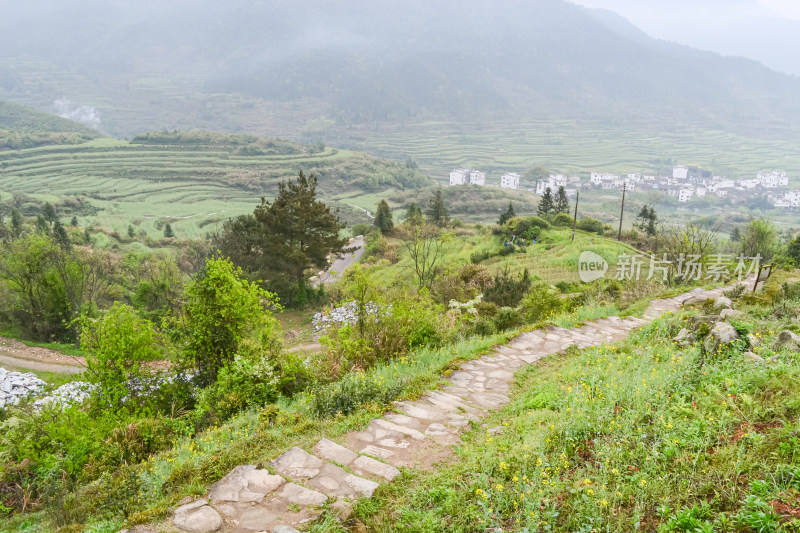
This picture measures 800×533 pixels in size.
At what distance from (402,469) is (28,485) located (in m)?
9.12

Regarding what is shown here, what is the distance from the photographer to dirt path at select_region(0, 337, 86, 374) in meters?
18.8

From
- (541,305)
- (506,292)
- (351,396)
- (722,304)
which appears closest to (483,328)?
(541,305)

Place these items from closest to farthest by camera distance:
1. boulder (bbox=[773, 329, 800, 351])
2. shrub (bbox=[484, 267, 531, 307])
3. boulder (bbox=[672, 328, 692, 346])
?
boulder (bbox=[773, 329, 800, 351]) → boulder (bbox=[672, 328, 692, 346]) → shrub (bbox=[484, 267, 531, 307])

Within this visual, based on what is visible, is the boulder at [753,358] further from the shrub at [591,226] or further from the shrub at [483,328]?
the shrub at [591,226]

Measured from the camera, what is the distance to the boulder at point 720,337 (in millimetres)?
5871

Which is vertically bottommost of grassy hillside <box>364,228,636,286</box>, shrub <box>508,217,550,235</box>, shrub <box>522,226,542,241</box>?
grassy hillside <box>364,228,636,286</box>

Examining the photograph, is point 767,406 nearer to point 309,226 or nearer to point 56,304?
point 309,226

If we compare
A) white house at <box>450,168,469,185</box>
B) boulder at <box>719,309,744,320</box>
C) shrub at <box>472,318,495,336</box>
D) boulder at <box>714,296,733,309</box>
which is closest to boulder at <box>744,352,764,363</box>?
boulder at <box>719,309,744,320</box>

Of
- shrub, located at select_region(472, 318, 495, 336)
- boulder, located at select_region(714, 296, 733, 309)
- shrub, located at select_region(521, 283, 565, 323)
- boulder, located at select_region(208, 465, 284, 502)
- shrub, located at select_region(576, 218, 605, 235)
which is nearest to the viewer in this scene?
boulder, located at select_region(208, 465, 284, 502)

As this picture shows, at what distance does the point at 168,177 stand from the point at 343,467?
125331 millimetres

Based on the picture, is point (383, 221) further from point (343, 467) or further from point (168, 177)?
point (168, 177)

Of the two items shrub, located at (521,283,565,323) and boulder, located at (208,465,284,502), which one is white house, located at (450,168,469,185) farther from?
boulder, located at (208,465,284,502)

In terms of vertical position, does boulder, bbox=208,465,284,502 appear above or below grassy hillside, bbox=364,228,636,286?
above

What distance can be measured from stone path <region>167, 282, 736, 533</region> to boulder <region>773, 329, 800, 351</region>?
3276 millimetres
